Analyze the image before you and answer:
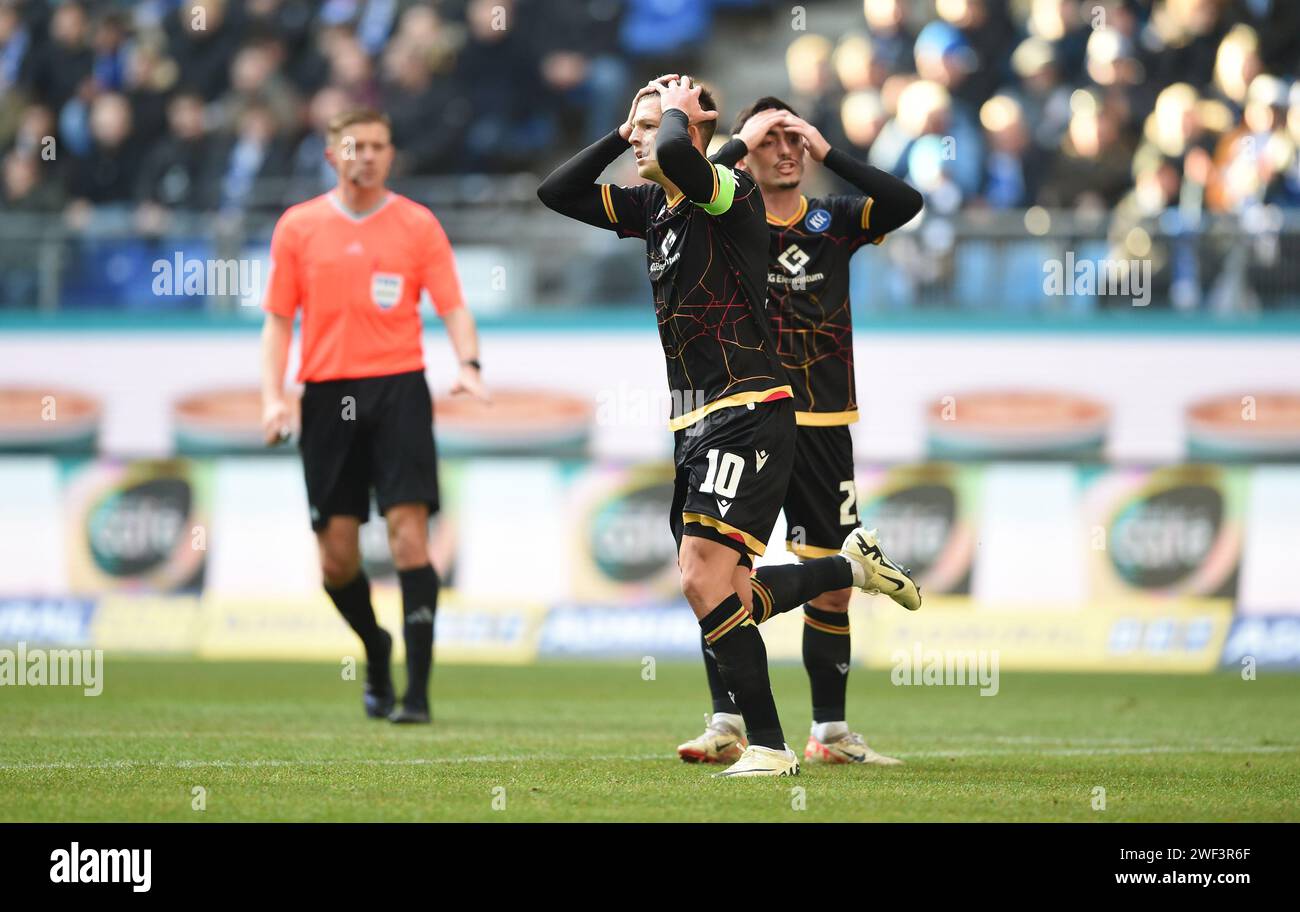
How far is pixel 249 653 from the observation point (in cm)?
1426

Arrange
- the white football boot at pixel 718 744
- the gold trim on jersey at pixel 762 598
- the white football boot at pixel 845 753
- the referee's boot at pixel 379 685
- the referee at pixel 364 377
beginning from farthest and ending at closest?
the referee's boot at pixel 379 685 → the referee at pixel 364 377 → the white football boot at pixel 845 753 → the white football boot at pixel 718 744 → the gold trim on jersey at pixel 762 598

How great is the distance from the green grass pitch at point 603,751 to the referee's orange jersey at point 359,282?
1.88 meters

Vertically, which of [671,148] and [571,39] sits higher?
→ [571,39]

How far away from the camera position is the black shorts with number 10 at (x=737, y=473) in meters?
7.02

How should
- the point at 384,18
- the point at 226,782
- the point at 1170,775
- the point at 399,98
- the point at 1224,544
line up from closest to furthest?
the point at 226,782 < the point at 1170,775 < the point at 1224,544 < the point at 399,98 < the point at 384,18

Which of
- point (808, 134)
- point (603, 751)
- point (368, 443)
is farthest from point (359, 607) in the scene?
point (808, 134)

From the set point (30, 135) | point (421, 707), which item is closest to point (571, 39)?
point (30, 135)

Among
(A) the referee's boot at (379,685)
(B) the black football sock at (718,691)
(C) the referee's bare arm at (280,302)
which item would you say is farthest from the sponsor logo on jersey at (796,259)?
(A) the referee's boot at (379,685)

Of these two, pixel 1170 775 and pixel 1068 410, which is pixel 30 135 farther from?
pixel 1170 775

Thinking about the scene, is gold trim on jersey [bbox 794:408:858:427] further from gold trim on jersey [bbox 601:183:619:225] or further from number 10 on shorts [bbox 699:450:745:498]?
gold trim on jersey [bbox 601:183:619:225]

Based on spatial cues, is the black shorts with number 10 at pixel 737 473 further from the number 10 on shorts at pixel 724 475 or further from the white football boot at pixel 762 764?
the white football boot at pixel 762 764

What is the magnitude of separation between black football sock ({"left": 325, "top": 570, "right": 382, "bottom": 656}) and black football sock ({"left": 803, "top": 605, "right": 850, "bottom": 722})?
107 inches

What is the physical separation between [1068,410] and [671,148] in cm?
791

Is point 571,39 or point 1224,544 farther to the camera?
point 571,39
